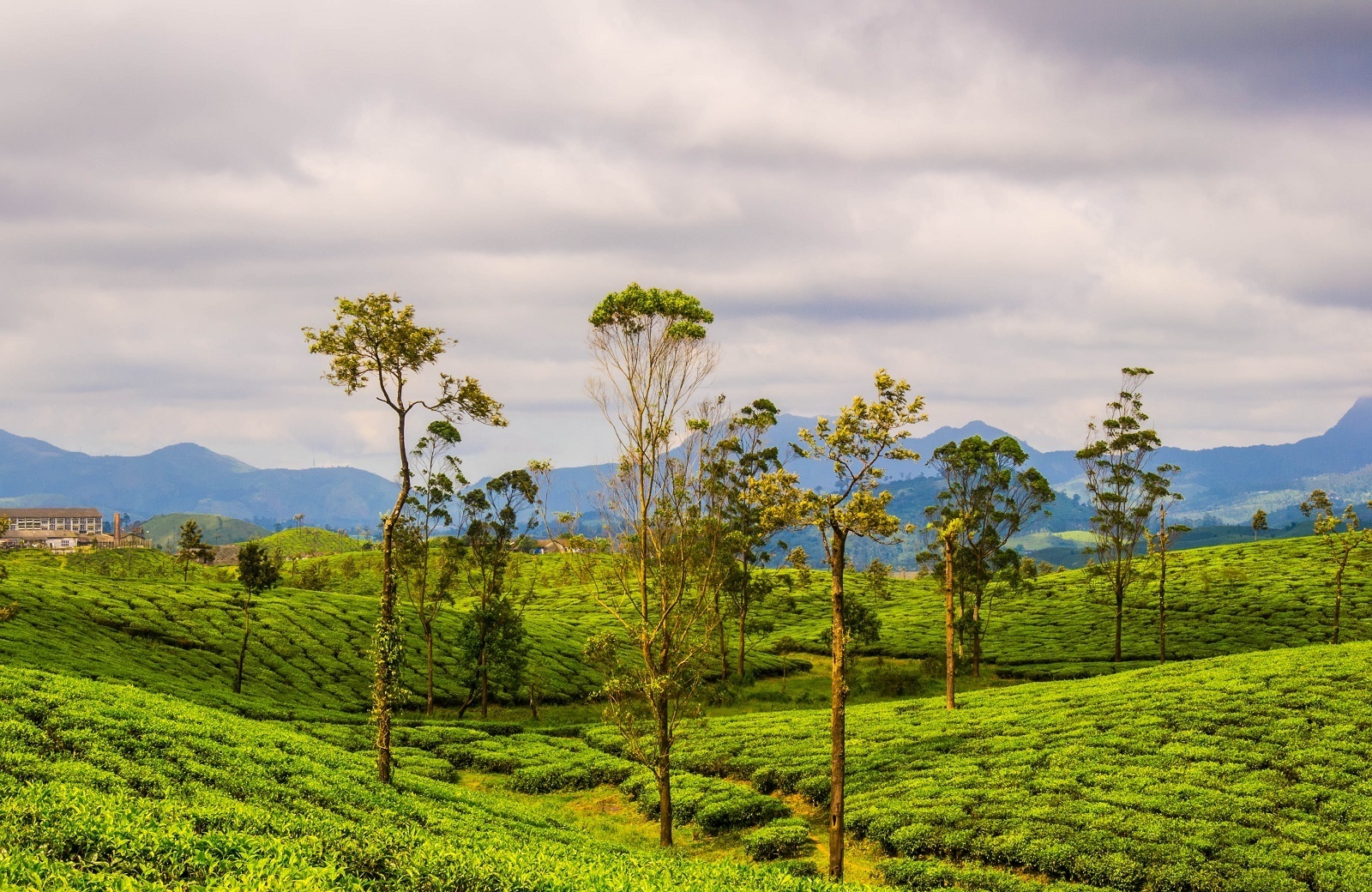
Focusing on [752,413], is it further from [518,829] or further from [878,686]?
[518,829]

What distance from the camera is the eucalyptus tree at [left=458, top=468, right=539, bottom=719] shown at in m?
59.5

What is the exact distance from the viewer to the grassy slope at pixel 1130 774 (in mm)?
24906

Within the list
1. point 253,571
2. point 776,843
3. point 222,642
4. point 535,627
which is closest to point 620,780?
point 776,843

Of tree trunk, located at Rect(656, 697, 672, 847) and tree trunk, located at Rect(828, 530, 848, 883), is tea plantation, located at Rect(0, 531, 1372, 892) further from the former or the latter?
tree trunk, located at Rect(828, 530, 848, 883)

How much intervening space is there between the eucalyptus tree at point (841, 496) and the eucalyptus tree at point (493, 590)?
110 ft

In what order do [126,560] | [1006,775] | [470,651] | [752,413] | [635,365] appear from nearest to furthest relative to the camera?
1. [635,365]
2. [1006,775]
3. [470,651]
4. [752,413]
5. [126,560]

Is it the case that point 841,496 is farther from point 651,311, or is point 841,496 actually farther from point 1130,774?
point 1130,774

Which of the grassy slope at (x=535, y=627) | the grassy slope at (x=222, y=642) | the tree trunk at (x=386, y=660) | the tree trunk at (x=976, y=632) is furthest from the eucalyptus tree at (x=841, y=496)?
the tree trunk at (x=976, y=632)

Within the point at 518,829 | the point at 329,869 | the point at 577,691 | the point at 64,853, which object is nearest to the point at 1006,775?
the point at 518,829

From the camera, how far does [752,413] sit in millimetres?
66000

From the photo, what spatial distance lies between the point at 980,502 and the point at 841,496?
160ft

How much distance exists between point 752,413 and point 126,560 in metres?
126

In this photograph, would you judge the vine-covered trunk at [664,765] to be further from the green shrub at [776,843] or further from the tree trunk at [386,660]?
the tree trunk at [386,660]

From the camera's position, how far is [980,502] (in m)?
70.3
